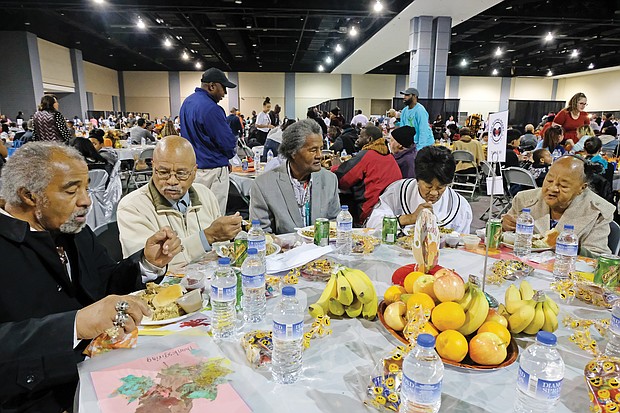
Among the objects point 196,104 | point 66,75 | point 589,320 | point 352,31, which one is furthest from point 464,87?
point 589,320

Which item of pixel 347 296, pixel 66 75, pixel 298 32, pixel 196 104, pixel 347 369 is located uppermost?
pixel 298 32

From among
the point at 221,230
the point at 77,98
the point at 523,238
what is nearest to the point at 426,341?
the point at 221,230

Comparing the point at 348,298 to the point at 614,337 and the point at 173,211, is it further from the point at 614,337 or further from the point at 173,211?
the point at 173,211

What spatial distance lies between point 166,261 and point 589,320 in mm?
1675

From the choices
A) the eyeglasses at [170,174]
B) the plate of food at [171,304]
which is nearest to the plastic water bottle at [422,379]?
the plate of food at [171,304]

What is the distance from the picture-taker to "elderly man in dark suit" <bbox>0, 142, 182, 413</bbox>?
1.14 metres

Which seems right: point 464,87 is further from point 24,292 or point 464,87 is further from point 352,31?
point 24,292

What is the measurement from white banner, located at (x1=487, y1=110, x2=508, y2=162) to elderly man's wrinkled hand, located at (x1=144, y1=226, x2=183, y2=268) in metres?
1.33

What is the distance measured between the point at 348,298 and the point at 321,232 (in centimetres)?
77

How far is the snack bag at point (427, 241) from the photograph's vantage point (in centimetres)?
148

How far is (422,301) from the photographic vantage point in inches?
47.4

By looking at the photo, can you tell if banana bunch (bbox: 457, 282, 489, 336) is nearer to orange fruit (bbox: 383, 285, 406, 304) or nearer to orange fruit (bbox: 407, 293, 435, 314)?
orange fruit (bbox: 407, 293, 435, 314)

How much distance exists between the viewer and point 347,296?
138 centimetres

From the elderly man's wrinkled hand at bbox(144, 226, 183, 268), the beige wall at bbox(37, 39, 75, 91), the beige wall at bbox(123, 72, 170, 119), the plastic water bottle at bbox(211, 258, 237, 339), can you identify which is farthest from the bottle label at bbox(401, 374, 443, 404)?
the beige wall at bbox(123, 72, 170, 119)
